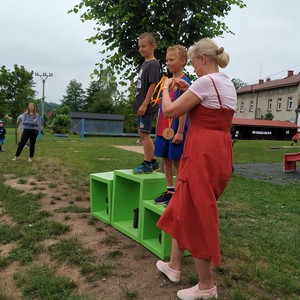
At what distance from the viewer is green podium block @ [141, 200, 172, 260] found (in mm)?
3348

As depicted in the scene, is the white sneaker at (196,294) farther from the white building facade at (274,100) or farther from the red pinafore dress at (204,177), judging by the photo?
the white building facade at (274,100)

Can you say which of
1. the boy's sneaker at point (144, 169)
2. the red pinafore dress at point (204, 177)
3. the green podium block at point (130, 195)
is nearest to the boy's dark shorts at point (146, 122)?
the boy's sneaker at point (144, 169)

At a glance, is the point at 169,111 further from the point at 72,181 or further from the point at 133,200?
the point at 72,181

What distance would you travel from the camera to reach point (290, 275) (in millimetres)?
3086

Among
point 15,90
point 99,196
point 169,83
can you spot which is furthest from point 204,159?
point 15,90

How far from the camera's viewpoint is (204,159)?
244 centimetres

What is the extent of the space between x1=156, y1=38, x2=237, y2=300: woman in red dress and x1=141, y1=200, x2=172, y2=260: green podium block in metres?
0.70

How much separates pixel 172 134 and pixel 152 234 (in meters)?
1.17

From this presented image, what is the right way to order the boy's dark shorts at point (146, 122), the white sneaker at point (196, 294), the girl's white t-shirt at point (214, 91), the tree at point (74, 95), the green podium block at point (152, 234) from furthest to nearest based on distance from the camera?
the tree at point (74, 95) → the boy's dark shorts at point (146, 122) → the green podium block at point (152, 234) → the white sneaker at point (196, 294) → the girl's white t-shirt at point (214, 91)

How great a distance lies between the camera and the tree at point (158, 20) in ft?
18.7

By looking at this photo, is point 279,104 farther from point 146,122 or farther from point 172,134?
point 172,134

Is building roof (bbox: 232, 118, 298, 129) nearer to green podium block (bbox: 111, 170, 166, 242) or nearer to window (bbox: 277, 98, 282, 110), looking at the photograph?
window (bbox: 277, 98, 282, 110)

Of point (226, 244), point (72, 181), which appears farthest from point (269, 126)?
point (226, 244)

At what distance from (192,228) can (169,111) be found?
2.87ft
